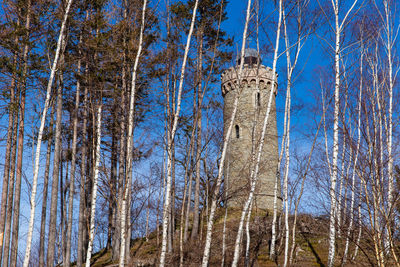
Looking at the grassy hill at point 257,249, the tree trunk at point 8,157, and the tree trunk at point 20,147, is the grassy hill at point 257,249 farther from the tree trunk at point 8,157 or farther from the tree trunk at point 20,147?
the tree trunk at point 8,157

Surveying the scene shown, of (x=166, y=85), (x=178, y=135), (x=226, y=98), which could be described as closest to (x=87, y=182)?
(x=178, y=135)

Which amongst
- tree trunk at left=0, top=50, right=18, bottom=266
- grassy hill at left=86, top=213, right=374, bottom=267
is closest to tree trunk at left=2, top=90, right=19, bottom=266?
tree trunk at left=0, top=50, right=18, bottom=266

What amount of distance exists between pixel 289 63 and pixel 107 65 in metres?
5.92

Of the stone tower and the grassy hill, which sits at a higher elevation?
the stone tower

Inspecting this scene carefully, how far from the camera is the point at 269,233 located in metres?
15.7

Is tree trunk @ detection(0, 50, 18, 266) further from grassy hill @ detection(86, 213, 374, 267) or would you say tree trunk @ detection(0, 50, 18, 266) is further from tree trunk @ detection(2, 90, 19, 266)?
grassy hill @ detection(86, 213, 374, 267)

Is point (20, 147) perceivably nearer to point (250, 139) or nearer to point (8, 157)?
point (8, 157)

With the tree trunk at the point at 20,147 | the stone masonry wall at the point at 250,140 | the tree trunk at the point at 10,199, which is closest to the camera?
the tree trunk at the point at 10,199

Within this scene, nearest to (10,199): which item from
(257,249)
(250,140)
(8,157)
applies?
(8,157)

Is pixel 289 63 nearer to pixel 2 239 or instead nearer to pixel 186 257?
pixel 186 257

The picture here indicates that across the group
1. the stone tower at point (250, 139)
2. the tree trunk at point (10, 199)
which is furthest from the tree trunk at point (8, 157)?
the stone tower at point (250, 139)

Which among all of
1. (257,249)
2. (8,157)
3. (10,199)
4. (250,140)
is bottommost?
(257,249)

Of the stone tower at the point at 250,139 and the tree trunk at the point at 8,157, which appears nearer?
the tree trunk at the point at 8,157

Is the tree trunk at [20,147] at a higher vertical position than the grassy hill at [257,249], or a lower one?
higher
